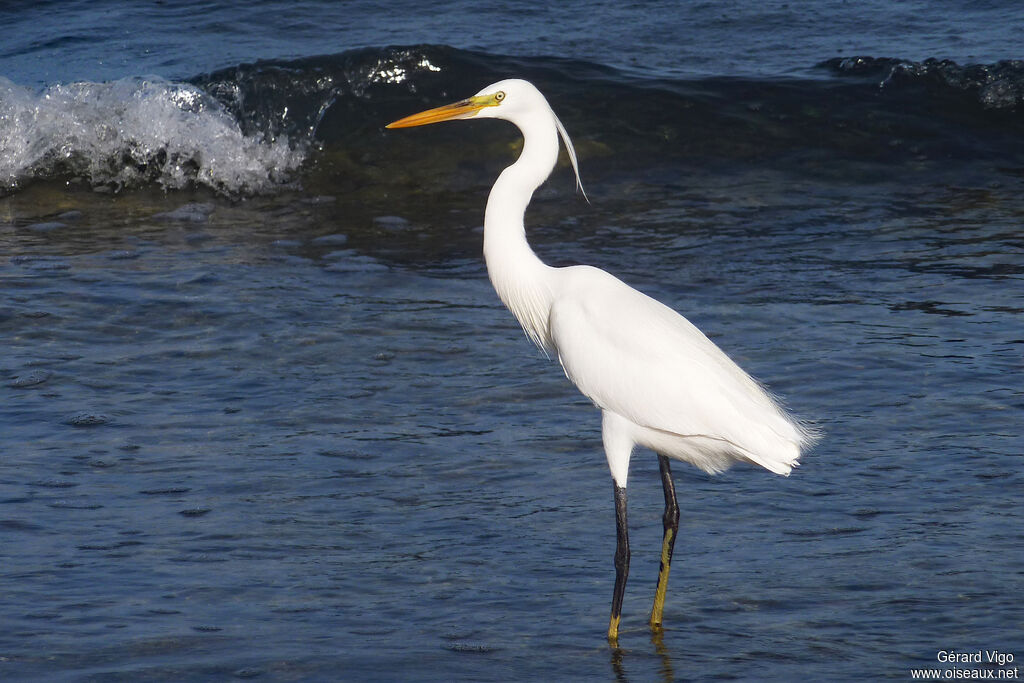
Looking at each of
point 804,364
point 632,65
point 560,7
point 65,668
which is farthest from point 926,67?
point 65,668

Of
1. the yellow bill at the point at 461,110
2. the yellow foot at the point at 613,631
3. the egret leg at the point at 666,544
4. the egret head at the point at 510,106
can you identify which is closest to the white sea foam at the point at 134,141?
the yellow bill at the point at 461,110

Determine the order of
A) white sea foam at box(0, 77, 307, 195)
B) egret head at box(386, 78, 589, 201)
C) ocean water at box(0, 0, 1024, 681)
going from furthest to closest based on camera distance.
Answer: white sea foam at box(0, 77, 307, 195), egret head at box(386, 78, 589, 201), ocean water at box(0, 0, 1024, 681)

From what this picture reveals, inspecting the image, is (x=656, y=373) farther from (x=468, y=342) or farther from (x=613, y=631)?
(x=468, y=342)

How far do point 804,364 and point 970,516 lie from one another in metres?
1.41

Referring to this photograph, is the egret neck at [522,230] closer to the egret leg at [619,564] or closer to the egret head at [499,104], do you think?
the egret head at [499,104]

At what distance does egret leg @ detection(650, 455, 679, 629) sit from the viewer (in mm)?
3588

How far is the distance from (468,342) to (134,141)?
14.3 ft

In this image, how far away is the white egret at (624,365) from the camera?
3627 mm

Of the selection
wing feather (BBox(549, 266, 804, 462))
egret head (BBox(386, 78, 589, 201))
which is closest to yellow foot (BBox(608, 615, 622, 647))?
wing feather (BBox(549, 266, 804, 462))

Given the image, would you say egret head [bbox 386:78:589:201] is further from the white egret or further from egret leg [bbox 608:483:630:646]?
egret leg [bbox 608:483:630:646]

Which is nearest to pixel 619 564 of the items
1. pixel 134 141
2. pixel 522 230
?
pixel 522 230

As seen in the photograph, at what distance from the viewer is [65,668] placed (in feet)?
10.4

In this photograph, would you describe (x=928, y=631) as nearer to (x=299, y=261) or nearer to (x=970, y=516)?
(x=970, y=516)

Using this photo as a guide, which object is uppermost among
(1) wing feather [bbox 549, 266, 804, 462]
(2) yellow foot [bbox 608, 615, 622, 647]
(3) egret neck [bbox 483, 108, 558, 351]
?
(3) egret neck [bbox 483, 108, 558, 351]
